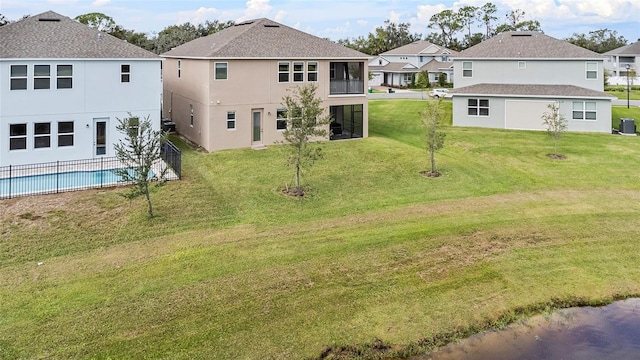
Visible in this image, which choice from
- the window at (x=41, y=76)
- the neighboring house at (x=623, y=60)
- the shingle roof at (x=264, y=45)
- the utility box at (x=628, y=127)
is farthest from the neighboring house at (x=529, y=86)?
the neighboring house at (x=623, y=60)

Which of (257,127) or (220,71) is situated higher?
(220,71)

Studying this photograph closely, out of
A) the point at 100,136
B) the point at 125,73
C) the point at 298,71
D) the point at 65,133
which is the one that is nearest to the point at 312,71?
the point at 298,71

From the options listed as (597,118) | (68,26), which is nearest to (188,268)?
(68,26)

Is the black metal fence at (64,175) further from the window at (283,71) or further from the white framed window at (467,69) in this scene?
the white framed window at (467,69)

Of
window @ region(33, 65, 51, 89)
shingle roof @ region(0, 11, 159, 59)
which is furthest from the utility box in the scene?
window @ region(33, 65, 51, 89)

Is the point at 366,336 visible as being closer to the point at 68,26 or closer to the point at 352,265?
the point at 352,265

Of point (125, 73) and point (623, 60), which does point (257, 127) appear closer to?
point (125, 73)

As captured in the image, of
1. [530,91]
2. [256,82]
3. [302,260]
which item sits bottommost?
[302,260]
